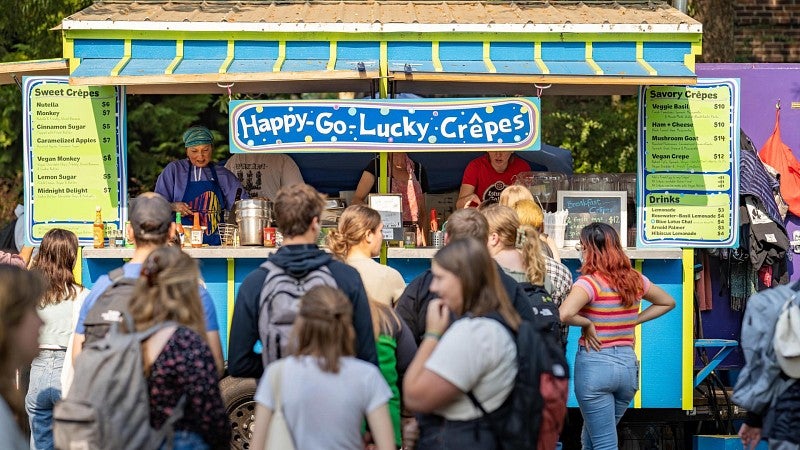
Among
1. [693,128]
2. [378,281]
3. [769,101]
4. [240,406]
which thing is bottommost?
[240,406]

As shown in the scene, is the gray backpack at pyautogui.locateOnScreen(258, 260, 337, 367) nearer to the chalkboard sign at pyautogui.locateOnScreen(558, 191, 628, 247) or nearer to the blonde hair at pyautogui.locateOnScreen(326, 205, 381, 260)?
the blonde hair at pyautogui.locateOnScreen(326, 205, 381, 260)

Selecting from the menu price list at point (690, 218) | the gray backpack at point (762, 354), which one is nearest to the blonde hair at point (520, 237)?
the gray backpack at point (762, 354)

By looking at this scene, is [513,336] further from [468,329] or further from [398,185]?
[398,185]

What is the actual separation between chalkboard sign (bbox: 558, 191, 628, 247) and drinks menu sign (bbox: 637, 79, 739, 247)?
0.68 feet

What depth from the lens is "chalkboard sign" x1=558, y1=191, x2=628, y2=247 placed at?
8.30 meters

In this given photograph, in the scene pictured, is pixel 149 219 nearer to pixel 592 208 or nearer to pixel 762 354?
pixel 762 354

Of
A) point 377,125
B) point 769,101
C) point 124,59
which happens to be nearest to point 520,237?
point 377,125

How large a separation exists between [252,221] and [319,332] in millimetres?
3614

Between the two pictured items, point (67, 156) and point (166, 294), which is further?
point (67, 156)

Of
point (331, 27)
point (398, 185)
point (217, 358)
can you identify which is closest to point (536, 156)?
point (398, 185)

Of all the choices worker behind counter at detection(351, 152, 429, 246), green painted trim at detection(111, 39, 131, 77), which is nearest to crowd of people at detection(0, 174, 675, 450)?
worker behind counter at detection(351, 152, 429, 246)

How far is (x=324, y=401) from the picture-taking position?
173 inches

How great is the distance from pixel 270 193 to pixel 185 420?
16.4 feet

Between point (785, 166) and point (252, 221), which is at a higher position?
point (785, 166)
